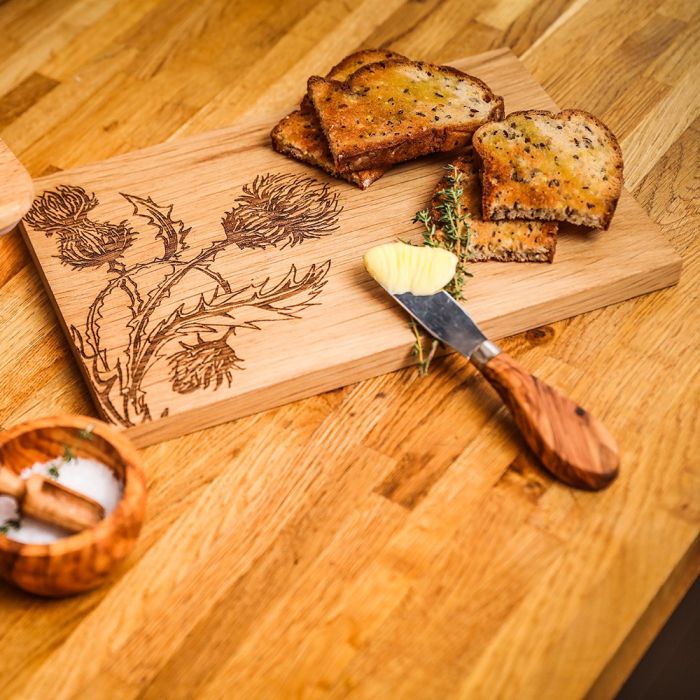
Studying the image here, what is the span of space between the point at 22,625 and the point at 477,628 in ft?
1.91

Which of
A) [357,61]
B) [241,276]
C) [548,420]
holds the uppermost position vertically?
[357,61]

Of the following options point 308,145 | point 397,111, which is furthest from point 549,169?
point 308,145

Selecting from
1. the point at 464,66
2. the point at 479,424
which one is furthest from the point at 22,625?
the point at 464,66

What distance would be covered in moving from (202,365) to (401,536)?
39 cm

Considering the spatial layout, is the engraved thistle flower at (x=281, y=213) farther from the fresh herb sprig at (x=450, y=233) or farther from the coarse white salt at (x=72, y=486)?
the coarse white salt at (x=72, y=486)

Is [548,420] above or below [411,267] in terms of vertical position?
below

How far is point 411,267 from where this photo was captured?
1485 millimetres

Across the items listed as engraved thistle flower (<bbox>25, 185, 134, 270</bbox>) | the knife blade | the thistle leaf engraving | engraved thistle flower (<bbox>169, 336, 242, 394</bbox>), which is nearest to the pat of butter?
the knife blade

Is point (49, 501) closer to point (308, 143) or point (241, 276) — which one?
point (241, 276)

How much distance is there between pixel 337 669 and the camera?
47.6 inches

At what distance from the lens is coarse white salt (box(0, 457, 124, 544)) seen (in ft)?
4.04

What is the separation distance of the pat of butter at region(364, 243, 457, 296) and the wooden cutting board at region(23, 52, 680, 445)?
0.05 metres

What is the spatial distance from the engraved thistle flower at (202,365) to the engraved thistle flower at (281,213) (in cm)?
23

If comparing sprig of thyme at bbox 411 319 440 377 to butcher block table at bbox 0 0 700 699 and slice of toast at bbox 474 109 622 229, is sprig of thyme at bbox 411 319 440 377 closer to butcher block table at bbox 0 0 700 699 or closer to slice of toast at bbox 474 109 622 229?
butcher block table at bbox 0 0 700 699
